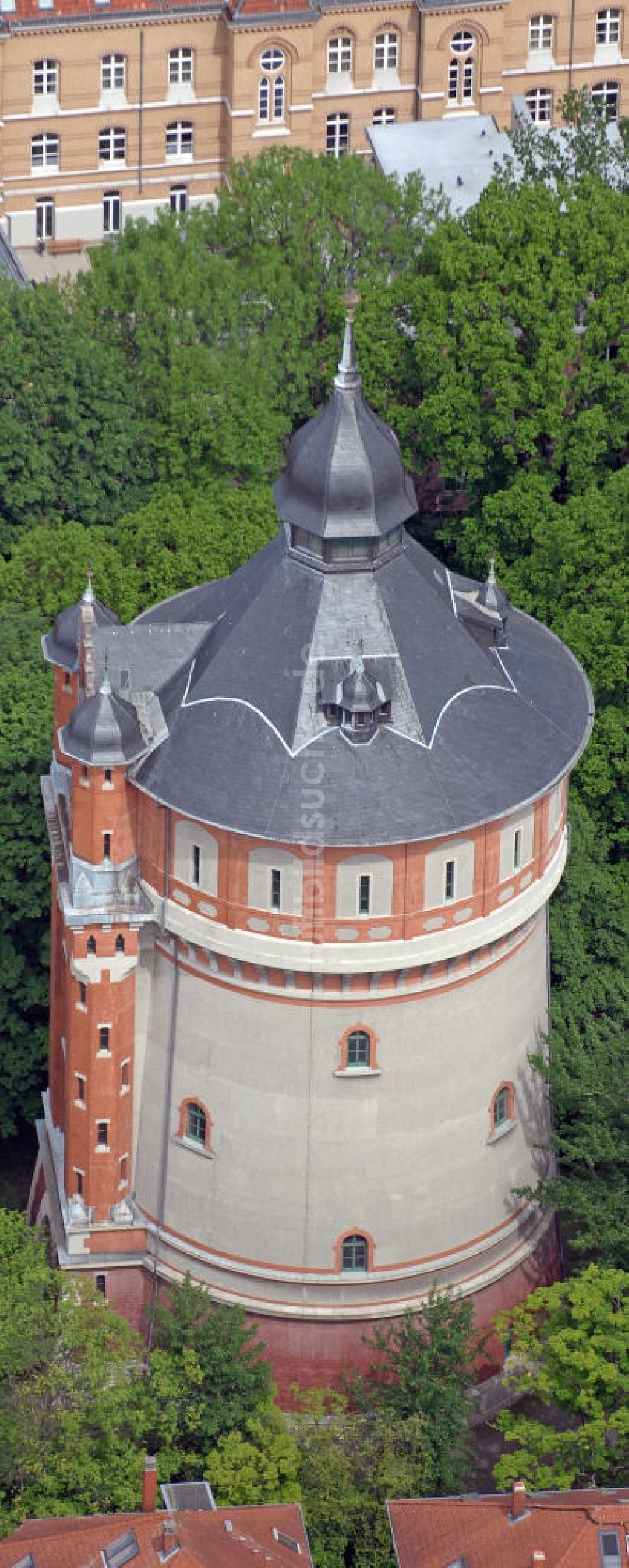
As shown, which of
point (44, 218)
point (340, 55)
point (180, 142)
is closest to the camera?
point (340, 55)

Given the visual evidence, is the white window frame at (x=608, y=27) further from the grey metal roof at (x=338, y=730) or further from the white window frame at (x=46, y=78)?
the grey metal roof at (x=338, y=730)

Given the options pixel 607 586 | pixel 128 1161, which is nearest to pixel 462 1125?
pixel 128 1161

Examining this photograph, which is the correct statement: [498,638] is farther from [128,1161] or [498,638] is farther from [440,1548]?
[440,1548]

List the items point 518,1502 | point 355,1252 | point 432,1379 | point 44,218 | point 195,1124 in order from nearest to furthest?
1. point 518,1502
2. point 432,1379
3. point 195,1124
4. point 355,1252
5. point 44,218

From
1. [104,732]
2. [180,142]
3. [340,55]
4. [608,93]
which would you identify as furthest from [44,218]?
Result: [104,732]

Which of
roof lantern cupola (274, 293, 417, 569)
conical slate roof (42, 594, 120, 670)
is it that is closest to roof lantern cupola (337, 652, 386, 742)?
roof lantern cupola (274, 293, 417, 569)

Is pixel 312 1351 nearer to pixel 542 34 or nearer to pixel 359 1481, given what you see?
pixel 359 1481
